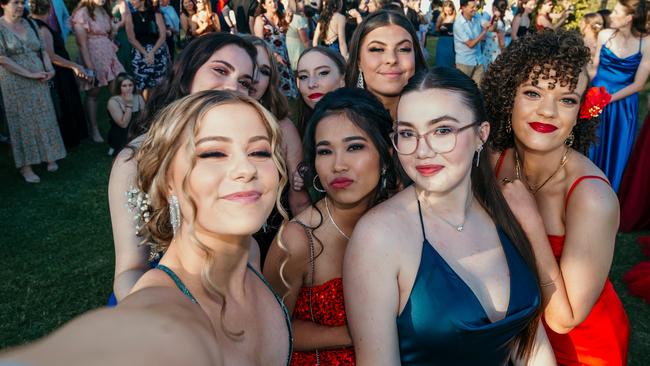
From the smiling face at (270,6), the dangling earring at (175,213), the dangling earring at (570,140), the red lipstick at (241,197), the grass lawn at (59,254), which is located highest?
the red lipstick at (241,197)

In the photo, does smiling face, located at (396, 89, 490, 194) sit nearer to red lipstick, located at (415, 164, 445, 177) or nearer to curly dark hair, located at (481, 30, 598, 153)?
red lipstick, located at (415, 164, 445, 177)

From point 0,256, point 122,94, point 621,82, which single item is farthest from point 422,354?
point 122,94

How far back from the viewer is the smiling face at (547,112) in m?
2.43

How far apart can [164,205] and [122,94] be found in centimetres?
633

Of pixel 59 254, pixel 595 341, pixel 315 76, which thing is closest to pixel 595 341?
pixel 595 341

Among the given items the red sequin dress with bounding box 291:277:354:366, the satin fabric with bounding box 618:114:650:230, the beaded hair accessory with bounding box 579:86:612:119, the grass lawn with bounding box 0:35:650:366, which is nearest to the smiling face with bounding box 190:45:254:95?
the red sequin dress with bounding box 291:277:354:366

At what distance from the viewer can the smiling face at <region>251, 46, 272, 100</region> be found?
3477mm

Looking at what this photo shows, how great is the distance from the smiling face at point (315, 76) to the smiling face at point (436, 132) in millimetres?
1820

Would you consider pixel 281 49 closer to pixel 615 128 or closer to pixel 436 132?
pixel 615 128

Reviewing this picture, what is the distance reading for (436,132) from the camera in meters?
2.08

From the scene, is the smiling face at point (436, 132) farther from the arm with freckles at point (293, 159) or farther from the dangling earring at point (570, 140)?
the arm with freckles at point (293, 159)

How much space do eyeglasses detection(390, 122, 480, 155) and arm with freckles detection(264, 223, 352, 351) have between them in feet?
2.15

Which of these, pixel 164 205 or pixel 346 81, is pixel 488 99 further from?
pixel 164 205

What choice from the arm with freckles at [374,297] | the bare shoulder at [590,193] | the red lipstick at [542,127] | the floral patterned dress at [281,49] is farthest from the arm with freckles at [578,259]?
the floral patterned dress at [281,49]
